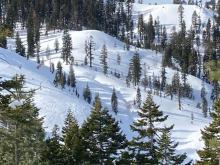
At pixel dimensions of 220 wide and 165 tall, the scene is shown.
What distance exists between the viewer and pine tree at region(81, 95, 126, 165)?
2550cm

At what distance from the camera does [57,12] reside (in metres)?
185

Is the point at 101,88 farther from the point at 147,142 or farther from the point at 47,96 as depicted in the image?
the point at 147,142

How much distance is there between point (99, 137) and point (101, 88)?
108 metres

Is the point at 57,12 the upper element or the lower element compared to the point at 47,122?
upper

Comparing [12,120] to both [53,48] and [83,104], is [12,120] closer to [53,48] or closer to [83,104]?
[83,104]

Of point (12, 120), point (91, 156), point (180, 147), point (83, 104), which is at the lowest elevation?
point (180, 147)

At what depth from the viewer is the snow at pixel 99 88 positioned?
9525cm

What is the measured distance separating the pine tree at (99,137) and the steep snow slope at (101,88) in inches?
1841

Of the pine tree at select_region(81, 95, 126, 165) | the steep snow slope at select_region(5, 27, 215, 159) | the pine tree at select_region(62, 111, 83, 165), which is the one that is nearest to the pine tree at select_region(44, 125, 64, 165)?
the pine tree at select_region(62, 111, 83, 165)

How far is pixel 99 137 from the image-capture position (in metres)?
25.6

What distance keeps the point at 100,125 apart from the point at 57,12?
162768mm

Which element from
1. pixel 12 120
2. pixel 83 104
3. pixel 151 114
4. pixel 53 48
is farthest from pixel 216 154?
pixel 53 48

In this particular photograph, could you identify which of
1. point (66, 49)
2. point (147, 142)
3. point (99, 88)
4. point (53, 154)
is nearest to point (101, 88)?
point (99, 88)

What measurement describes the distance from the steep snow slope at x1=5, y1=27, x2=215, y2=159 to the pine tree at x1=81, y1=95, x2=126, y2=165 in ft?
153
